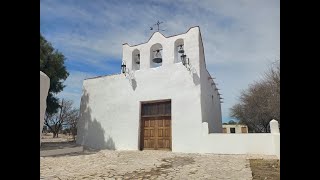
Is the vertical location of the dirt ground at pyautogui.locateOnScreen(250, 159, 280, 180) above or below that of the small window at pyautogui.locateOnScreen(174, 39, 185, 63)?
below

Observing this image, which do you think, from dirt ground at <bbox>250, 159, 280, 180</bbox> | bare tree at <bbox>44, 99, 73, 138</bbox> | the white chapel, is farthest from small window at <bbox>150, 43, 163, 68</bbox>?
bare tree at <bbox>44, 99, 73, 138</bbox>

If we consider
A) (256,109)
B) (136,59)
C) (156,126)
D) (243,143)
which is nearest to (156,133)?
(156,126)

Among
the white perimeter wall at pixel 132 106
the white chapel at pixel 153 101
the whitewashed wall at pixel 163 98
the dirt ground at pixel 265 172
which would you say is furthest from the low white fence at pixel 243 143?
the dirt ground at pixel 265 172

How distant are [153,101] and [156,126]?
1.32m

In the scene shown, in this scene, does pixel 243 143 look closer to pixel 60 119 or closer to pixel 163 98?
pixel 163 98

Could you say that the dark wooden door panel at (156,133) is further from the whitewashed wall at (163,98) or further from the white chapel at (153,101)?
the whitewashed wall at (163,98)

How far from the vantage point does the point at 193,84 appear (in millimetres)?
12023

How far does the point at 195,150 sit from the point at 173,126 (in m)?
1.60

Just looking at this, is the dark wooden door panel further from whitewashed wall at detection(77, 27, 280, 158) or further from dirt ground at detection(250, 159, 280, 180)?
dirt ground at detection(250, 159, 280, 180)

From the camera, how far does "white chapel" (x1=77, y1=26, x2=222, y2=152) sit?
1194cm

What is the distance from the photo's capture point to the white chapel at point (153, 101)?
1194 centimetres

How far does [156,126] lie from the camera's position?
1282 centimetres
